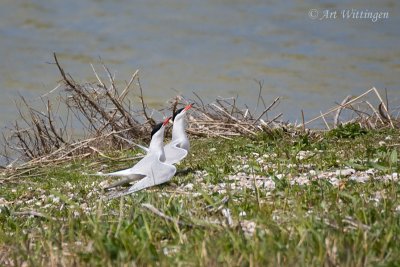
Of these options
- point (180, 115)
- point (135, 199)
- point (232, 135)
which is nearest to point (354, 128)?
point (232, 135)

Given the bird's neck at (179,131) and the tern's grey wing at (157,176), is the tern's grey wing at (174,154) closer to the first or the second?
the tern's grey wing at (157,176)

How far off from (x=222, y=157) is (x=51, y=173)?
2041 millimetres

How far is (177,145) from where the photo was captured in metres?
7.69

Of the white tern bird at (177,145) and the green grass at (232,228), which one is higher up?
the green grass at (232,228)

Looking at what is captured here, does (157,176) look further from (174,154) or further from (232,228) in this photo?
(232,228)

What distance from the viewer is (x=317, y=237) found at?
3.44m

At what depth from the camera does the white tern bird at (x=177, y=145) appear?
712cm

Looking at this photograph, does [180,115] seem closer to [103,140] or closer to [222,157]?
[222,157]

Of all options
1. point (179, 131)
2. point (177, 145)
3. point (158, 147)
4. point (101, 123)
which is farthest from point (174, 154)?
point (101, 123)

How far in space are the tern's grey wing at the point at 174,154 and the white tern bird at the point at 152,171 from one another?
0.16 feet

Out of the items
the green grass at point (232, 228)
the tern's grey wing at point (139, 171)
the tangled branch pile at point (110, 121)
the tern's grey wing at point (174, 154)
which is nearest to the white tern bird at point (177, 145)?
the tern's grey wing at point (174, 154)

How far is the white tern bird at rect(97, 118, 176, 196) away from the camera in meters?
6.36

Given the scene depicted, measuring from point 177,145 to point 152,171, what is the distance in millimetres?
1209

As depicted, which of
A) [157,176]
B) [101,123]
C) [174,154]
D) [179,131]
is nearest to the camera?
[157,176]
